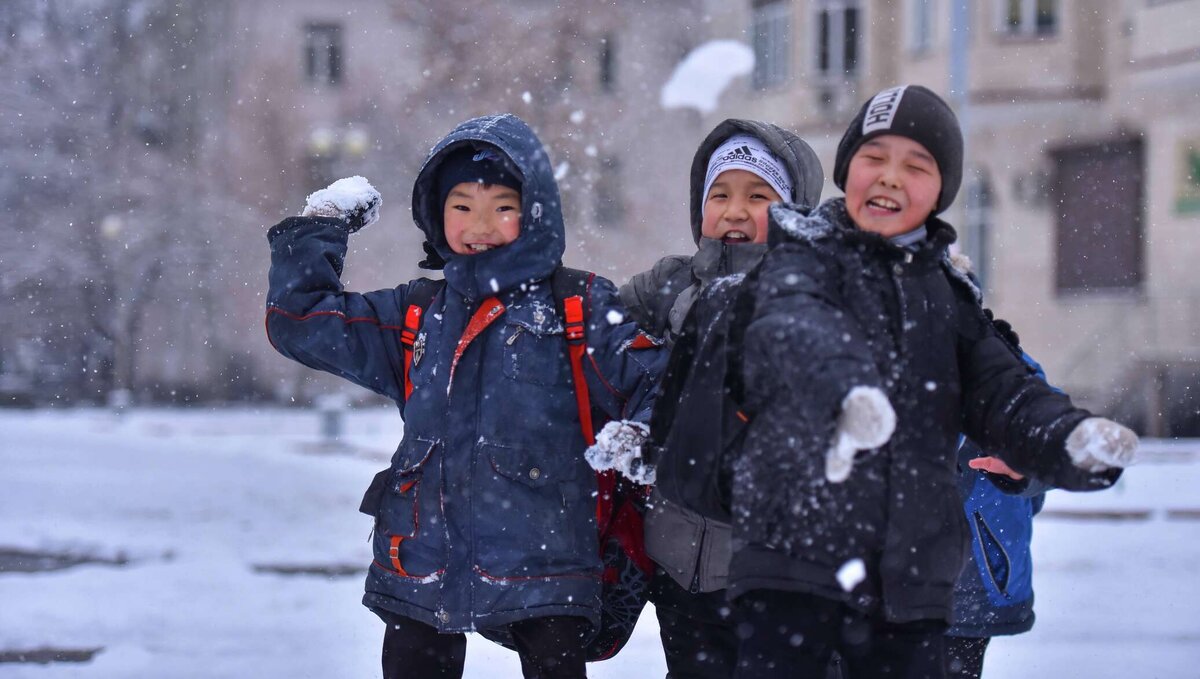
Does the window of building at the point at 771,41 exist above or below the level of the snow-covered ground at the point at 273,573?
above

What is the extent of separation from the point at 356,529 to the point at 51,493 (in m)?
3.58

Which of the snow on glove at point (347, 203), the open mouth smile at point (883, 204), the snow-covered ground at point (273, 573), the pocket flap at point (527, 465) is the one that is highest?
the snow on glove at point (347, 203)

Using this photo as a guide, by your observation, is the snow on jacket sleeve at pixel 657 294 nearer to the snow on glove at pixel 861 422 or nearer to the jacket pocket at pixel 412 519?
the jacket pocket at pixel 412 519

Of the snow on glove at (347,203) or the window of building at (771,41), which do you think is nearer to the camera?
the snow on glove at (347,203)

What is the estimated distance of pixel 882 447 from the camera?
2.22m

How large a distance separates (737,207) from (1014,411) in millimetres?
1082

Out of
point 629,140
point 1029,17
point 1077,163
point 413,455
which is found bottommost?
point 413,455

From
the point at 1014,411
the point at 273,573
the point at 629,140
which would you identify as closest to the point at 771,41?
the point at 629,140

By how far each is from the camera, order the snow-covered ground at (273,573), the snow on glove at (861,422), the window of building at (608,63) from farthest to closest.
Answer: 1. the window of building at (608,63)
2. the snow-covered ground at (273,573)
3. the snow on glove at (861,422)

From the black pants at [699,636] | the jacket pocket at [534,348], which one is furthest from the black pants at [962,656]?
the jacket pocket at [534,348]

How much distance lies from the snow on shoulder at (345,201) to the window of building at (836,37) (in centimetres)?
1798

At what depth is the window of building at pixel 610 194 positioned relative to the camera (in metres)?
23.8

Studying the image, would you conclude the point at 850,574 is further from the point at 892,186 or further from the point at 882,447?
the point at 892,186

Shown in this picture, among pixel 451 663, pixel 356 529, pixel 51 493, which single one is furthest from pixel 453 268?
pixel 51 493
